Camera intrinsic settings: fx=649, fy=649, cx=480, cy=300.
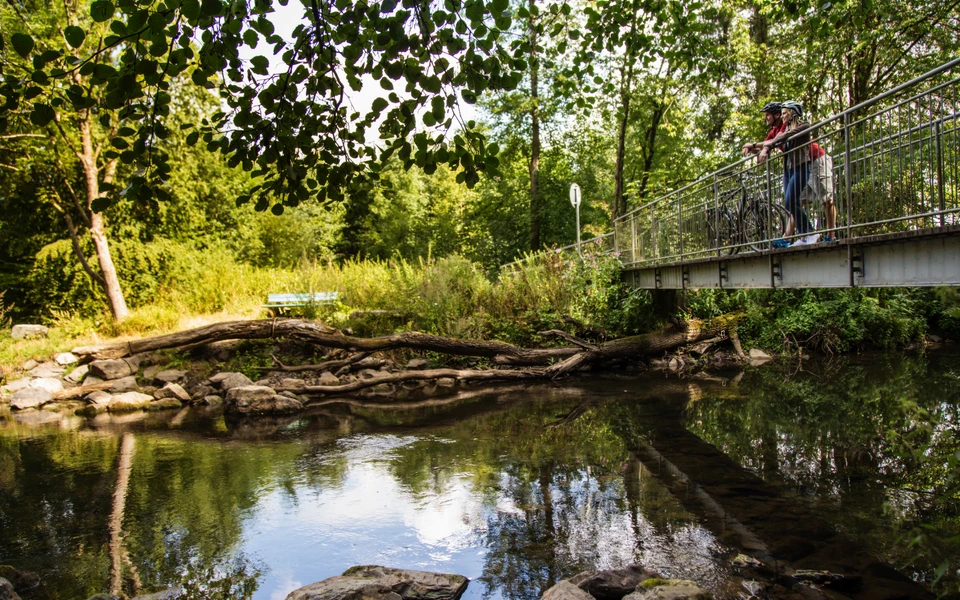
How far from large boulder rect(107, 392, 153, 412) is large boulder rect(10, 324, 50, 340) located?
6.42 meters

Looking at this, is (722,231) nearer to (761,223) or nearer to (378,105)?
(761,223)

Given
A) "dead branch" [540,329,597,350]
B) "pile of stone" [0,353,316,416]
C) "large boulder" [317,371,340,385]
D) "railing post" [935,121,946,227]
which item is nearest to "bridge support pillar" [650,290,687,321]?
"dead branch" [540,329,597,350]

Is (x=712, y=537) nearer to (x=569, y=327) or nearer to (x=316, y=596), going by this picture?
(x=316, y=596)

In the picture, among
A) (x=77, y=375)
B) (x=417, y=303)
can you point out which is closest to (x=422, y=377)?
(x=417, y=303)

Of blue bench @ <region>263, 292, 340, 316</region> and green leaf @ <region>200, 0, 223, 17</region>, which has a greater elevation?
green leaf @ <region>200, 0, 223, 17</region>

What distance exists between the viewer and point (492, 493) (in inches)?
256

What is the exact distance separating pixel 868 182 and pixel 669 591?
5100mm

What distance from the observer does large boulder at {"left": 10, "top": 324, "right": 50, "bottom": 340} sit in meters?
17.4

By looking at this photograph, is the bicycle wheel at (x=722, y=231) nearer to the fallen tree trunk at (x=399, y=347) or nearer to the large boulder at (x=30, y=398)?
the fallen tree trunk at (x=399, y=347)

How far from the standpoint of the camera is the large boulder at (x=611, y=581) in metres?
4.19

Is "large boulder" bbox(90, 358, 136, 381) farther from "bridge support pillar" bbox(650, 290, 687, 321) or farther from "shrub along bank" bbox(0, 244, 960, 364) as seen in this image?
"bridge support pillar" bbox(650, 290, 687, 321)

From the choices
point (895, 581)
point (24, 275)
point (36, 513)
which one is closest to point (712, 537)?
point (895, 581)

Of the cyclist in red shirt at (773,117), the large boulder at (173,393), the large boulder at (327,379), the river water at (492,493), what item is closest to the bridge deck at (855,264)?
the river water at (492,493)

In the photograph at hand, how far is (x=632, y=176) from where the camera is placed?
3080cm
